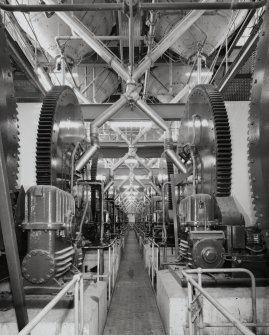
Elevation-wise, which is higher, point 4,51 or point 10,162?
point 4,51

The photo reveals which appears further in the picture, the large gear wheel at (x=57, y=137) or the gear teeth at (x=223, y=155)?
the gear teeth at (x=223, y=155)

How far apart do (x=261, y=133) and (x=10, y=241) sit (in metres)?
1.68

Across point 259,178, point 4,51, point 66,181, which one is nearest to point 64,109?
point 66,181

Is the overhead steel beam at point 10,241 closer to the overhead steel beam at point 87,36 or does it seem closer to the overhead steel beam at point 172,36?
the overhead steel beam at point 87,36

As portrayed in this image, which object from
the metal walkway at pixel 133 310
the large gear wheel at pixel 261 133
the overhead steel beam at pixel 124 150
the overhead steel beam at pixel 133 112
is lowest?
the metal walkway at pixel 133 310

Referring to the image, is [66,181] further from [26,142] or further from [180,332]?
[180,332]

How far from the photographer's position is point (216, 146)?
15.7 feet

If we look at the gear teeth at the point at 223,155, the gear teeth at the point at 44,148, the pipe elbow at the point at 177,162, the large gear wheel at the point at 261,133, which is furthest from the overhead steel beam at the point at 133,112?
the large gear wheel at the point at 261,133

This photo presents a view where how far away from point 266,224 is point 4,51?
2.57 m

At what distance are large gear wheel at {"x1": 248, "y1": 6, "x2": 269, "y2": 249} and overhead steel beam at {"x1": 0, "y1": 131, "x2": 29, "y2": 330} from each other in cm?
155

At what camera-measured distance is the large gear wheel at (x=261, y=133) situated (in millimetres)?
2271

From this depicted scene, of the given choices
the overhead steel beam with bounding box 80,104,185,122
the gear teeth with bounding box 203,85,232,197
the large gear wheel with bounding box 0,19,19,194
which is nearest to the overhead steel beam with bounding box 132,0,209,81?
the overhead steel beam with bounding box 80,104,185,122

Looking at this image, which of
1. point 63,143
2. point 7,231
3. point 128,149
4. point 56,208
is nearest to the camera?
point 7,231

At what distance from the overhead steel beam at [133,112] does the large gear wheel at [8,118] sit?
5.17 m
